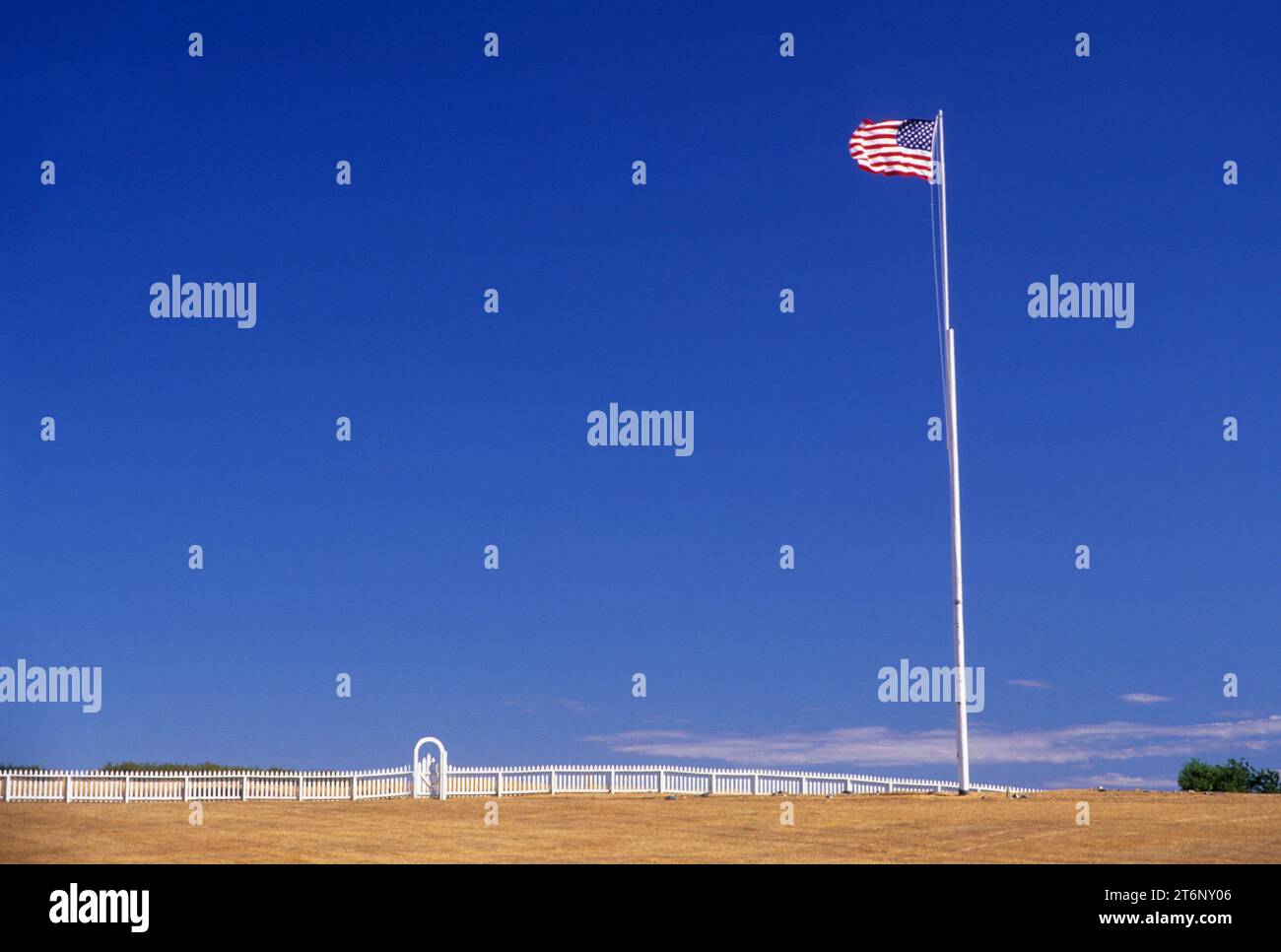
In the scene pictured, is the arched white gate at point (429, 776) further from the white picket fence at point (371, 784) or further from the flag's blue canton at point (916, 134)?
the flag's blue canton at point (916, 134)

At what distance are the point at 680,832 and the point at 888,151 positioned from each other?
59.8 ft

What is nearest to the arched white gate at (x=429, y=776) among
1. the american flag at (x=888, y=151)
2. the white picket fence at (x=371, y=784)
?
the white picket fence at (x=371, y=784)

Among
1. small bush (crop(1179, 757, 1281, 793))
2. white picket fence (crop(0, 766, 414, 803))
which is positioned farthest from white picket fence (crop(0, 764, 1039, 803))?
small bush (crop(1179, 757, 1281, 793))

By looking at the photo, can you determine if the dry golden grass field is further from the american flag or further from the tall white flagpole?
the american flag

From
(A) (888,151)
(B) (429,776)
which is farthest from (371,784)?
(A) (888,151)

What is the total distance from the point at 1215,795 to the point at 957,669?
639 cm

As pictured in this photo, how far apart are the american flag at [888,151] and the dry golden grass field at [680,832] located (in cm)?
1441

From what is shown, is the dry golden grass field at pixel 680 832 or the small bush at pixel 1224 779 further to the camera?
the small bush at pixel 1224 779

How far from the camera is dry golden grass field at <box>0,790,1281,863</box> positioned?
58.5 feet

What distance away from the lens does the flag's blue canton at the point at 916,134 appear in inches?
1320
